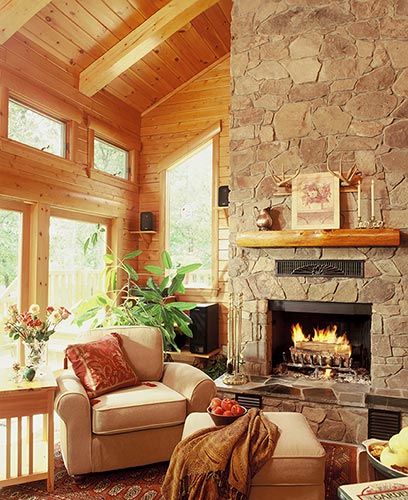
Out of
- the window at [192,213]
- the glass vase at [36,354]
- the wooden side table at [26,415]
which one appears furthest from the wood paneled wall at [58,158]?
the wooden side table at [26,415]

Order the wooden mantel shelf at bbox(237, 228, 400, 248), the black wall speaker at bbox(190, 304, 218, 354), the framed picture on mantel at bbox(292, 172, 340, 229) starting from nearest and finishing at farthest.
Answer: the wooden mantel shelf at bbox(237, 228, 400, 248) → the framed picture on mantel at bbox(292, 172, 340, 229) → the black wall speaker at bbox(190, 304, 218, 354)

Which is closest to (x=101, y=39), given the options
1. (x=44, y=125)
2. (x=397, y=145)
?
(x=44, y=125)

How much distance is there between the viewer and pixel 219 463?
2166mm

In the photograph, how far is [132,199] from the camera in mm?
5867

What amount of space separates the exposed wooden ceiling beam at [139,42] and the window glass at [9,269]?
1703 millimetres

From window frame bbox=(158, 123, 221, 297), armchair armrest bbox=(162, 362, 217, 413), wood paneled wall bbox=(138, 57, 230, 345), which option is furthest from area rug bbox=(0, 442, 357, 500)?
window frame bbox=(158, 123, 221, 297)

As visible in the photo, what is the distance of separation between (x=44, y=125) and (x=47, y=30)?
34.6 inches

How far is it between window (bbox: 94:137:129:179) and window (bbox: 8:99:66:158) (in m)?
0.60

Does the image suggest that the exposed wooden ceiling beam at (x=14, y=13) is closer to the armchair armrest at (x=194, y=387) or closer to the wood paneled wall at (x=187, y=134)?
the wood paneled wall at (x=187, y=134)

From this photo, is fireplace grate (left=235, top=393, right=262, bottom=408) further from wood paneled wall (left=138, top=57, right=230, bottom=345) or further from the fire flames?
wood paneled wall (left=138, top=57, right=230, bottom=345)

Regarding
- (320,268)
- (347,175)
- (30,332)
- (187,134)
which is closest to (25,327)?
(30,332)

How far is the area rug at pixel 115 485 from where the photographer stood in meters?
2.53

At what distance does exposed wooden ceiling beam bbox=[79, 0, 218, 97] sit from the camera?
14.7ft

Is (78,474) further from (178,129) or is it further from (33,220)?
(178,129)
